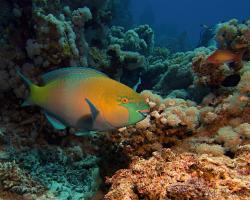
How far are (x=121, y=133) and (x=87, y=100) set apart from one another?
4.79 ft

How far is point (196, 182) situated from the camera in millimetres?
2105

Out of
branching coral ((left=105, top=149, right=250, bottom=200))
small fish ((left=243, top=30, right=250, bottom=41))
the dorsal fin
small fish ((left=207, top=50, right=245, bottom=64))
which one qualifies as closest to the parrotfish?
the dorsal fin

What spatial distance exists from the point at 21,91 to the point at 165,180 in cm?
408

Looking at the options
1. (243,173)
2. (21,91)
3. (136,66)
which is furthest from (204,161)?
(136,66)

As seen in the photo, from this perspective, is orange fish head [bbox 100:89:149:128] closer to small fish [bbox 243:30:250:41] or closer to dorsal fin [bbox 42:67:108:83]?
dorsal fin [bbox 42:67:108:83]

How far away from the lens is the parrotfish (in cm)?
249

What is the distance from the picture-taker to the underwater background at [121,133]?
2473 mm

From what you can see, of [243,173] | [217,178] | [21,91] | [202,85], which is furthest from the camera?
[21,91]

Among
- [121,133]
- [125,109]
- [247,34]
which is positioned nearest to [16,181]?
[121,133]

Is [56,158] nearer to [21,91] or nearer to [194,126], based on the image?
[21,91]

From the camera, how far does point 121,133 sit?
391cm

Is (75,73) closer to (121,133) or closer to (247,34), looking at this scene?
(121,133)

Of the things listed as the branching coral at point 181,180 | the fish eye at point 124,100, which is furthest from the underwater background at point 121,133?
the fish eye at point 124,100

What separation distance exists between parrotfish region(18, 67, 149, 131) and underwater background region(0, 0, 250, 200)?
76 millimetres
